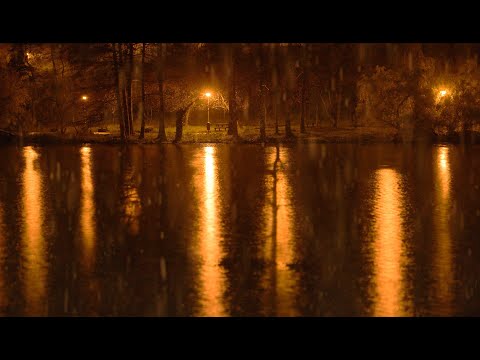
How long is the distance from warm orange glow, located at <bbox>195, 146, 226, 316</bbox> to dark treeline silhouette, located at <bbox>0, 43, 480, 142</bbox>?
24615 mm

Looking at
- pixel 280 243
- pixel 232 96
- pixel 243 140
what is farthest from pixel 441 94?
pixel 280 243

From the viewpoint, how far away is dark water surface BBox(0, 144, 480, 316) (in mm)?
8930

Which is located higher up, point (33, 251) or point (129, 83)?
point (129, 83)

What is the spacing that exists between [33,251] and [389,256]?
18.8 ft

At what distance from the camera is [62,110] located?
48.1 meters

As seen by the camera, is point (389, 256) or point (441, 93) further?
point (441, 93)

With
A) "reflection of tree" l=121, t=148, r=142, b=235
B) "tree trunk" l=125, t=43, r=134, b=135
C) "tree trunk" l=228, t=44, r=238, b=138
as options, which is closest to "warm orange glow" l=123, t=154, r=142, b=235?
"reflection of tree" l=121, t=148, r=142, b=235

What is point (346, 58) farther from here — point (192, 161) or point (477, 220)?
point (477, 220)

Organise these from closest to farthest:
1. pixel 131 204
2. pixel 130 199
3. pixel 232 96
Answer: pixel 131 204
pixel 130 199
pixel 232 96

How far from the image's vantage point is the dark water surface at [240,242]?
893 centimetres

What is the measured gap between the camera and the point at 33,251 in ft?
38.6

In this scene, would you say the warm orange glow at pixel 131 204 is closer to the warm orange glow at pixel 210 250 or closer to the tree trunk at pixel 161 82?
the warm orange glow at pixel 210 250

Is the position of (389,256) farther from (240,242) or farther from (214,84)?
(214,84)

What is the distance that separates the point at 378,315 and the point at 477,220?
749cm
